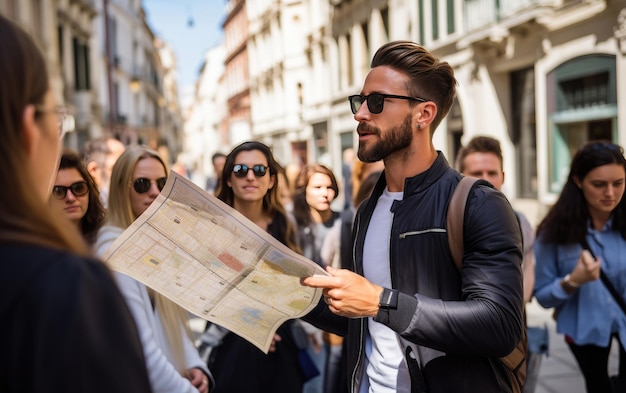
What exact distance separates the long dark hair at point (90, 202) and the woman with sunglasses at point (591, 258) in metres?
2.55

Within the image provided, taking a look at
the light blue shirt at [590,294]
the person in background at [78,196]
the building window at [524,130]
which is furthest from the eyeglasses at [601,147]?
the building window at [524,130]

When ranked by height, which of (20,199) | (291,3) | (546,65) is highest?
(291,3)

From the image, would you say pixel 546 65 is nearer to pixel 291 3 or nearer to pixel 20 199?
pixel 20 199

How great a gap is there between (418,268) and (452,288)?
122 millimetres

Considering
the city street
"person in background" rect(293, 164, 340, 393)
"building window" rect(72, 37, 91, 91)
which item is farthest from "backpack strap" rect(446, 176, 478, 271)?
"building window" rect(72, 37, 91, 91)

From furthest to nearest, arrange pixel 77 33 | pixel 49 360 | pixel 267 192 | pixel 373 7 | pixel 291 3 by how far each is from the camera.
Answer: pixel 291 3 < pixel 77 33 < pixel 373 7 < pixel 267 192 < pixel 49 360

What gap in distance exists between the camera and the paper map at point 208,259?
1.76 meters

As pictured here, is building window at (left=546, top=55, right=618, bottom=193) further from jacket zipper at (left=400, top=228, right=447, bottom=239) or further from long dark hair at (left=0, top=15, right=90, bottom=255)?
long dark hair at (left=0, top=15, right=90, bottom=255)

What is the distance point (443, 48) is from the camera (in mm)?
16547

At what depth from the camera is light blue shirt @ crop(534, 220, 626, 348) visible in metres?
3.46

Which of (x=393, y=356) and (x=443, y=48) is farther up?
(x=443, y=48)

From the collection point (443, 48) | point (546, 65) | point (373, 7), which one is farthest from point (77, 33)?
point (546, 65)

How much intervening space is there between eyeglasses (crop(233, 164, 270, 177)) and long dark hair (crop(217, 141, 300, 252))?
6 cm

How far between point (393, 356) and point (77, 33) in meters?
26.1
